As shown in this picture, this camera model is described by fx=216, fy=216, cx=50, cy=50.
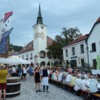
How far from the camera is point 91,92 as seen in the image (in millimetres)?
10383

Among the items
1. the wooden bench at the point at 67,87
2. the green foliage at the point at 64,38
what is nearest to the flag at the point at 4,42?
the wooden bench at the point at 67,87

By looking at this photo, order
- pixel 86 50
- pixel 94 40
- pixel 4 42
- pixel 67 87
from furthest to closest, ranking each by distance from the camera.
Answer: pixel 86 50 < pixel 94 40 < pixel 67 87 < pixel 4 42

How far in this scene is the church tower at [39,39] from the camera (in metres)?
60.1

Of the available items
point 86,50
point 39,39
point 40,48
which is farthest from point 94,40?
point 39,39

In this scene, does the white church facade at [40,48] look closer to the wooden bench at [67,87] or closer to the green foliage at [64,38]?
the green foliage at [64,38]

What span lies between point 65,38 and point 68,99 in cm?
4574

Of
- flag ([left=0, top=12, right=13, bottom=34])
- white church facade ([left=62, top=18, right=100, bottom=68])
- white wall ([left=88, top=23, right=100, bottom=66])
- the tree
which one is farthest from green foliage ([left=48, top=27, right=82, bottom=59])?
flag ([left=0, top=12, right=13, bottom=34])

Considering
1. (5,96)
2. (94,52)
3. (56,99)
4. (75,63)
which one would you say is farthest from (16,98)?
(75,63)

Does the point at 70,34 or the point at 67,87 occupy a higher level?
A: the point at 70,34

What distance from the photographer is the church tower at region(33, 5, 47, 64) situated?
60.1 meters

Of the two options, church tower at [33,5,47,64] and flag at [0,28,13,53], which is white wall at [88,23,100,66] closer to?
flag at [0,28,13,53]

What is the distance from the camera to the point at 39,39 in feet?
198

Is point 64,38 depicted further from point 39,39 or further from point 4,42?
point 4,42

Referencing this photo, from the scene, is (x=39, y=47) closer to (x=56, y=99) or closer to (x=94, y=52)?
(x=94, y=52)
